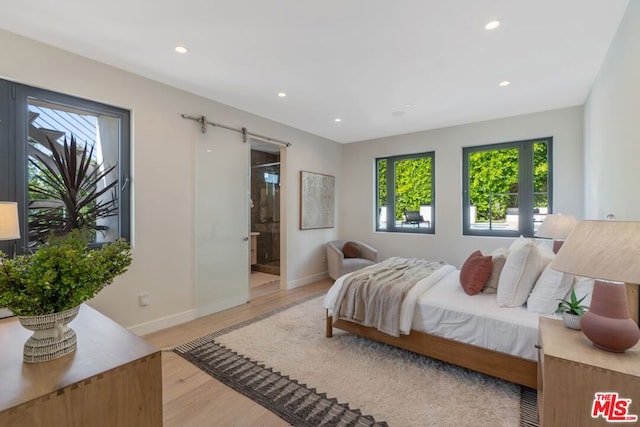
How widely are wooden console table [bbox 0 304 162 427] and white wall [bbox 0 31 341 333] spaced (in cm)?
178

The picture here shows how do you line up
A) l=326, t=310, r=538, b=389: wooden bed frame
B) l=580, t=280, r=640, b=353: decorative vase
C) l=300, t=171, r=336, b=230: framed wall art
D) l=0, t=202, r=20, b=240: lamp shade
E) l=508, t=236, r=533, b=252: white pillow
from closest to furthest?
l=580, t=280, r=640, b=353: decorative vase, l=0, t=202, r=20, b=240: lamp shade, l=326, t=310, r=538, b=389: wooden bed frame, l=508, t=236, r=533, b=252: white pillow, l=300, t=171, r=336, b=230: framed wall art

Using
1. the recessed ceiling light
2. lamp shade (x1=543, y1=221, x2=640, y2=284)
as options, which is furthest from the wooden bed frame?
the recessed ceiling light

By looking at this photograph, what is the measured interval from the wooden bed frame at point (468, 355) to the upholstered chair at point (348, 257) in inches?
82.3

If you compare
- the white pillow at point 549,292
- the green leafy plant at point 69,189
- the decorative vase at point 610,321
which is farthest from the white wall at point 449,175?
the green leafy plant at point 69,189

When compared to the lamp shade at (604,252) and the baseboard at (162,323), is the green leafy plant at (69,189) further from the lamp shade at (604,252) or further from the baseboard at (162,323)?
the lamp shade at (604,252)

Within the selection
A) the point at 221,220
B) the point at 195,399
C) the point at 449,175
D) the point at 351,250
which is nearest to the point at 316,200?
the point at 351,250

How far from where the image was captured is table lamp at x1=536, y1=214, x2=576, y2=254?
2846 millimetres

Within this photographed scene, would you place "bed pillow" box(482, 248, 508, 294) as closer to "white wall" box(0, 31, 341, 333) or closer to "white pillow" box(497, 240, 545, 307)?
"white pillow" box(497, 240, 545, 307)

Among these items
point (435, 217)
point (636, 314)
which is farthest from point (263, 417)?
point (435, 217)

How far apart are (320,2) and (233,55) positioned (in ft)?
3.33

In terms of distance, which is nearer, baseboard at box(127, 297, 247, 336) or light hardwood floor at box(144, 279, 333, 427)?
light hardwood floor at box(144, 279, 333, 427)

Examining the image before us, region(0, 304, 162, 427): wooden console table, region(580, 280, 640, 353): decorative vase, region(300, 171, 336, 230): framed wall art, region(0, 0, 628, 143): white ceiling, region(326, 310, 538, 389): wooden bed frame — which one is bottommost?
region(326, 310, 538, 389): wooden bed frame

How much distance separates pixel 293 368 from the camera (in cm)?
235

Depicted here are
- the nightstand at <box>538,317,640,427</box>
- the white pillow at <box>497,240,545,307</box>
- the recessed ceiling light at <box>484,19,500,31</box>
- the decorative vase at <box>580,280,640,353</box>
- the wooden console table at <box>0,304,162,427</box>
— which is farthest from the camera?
the white pillow at <box>497,240,545,307</box>
